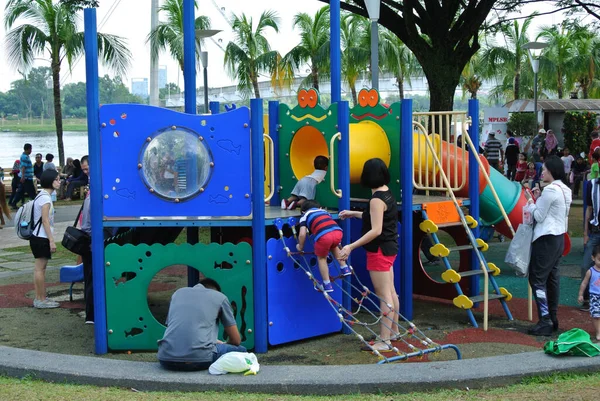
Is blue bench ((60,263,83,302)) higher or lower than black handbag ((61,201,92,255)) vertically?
lower

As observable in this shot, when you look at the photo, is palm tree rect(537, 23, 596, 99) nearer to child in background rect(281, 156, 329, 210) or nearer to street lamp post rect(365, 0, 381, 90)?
street lamp post rect(365, 0, 381, 90)

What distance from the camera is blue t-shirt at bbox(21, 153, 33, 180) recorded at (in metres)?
21.5

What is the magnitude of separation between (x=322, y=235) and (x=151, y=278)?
5.35 ft

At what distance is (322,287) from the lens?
7.39 metres

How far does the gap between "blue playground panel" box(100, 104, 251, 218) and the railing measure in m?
2.59

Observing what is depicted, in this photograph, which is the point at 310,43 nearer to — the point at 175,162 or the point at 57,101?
the point at 57,101

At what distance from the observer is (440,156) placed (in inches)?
367

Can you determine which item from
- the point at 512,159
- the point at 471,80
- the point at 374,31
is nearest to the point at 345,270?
the point at 374,31

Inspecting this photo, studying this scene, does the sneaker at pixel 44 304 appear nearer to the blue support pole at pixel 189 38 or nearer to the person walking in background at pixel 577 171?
the blue support pole at pixel 189 38

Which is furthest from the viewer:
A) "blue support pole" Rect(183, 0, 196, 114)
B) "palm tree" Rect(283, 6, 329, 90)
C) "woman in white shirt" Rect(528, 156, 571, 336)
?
"palm tree" Rect(283, 6, 329, 90)

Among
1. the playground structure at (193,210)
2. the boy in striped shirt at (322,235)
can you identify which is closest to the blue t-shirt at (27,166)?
the playground structure at (193,210)

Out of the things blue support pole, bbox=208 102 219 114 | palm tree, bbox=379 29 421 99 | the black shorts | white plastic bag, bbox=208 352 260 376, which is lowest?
white plastic bag, bbox=208 352 260 376

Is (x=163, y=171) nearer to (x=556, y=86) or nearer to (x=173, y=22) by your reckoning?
(x=173, y=22)

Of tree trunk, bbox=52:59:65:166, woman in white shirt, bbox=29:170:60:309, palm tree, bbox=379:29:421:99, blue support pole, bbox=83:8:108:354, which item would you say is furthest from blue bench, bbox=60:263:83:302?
palm tree, bbox=379:29:421:99
